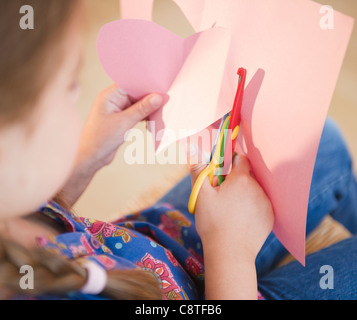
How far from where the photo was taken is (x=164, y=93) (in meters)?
0.47

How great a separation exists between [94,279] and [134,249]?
0.33 feet

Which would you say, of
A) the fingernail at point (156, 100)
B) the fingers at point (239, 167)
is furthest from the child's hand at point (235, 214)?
the fingernail at point (156, 100)

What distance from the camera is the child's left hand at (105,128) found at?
47 cm

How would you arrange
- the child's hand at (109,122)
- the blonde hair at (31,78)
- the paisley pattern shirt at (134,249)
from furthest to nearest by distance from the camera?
1. the child's hand at (109,122)
2. the paisley pattern shirt at (134,249)
3. the blonde hair at (31,78)

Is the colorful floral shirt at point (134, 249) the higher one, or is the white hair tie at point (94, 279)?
the colorful floral shirt at point (134, 249)

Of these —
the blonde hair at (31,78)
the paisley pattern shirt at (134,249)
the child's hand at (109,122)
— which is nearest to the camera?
the blonde hair at (31,78)

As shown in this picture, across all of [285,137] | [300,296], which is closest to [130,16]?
[285,137]

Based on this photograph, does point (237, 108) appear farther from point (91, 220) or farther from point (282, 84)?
point (91, 220)

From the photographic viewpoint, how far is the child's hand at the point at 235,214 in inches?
16.6

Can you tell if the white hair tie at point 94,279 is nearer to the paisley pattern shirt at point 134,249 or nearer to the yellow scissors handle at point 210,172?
the paisley pattern shirt at point 134,249

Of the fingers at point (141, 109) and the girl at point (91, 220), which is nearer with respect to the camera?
the girl at point (91, 220)

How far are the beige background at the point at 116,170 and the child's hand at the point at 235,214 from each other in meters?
0.12

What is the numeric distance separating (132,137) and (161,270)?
0.16 meters

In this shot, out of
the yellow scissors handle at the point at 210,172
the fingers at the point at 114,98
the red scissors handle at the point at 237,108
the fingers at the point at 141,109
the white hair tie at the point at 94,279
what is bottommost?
the white hair tie at the point at 94,279
